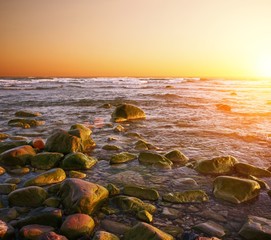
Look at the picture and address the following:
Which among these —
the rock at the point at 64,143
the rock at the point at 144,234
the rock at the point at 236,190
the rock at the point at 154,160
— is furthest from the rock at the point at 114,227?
the rock at the point at 64,143

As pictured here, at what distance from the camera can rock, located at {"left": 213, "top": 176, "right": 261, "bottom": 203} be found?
4504 mm

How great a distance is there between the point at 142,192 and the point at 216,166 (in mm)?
1995

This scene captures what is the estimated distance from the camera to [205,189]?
492cm

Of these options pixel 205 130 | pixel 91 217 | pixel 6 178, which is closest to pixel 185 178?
pixel 91 217

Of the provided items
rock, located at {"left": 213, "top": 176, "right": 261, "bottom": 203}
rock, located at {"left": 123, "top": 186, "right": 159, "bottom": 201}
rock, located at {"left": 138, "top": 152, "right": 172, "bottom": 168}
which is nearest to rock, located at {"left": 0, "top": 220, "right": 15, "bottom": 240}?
rock, located at {"left": 123, "top": 186, "right": 159, "bottom": 201}

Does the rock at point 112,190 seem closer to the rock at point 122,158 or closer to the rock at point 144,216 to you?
the rock at point 144,216

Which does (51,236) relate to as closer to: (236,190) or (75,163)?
(75,163)

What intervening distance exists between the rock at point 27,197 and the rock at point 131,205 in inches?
44.2

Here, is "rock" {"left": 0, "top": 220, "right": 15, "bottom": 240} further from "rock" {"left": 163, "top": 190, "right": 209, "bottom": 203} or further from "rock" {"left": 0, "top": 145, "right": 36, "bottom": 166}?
"rock" {"left": 0, "top": 145, "right": 36, "bottom": 166}

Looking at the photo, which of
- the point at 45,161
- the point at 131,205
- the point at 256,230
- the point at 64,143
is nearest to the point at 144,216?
the point at 131,205

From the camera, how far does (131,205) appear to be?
13.7 feet

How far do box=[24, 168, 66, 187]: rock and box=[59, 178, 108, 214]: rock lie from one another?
0.70 meters

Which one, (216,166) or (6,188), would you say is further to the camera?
(216,166)

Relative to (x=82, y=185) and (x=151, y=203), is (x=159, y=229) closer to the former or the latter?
(x=151, y=203)
